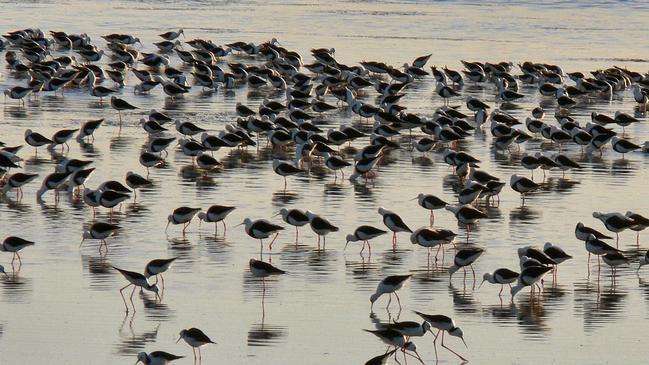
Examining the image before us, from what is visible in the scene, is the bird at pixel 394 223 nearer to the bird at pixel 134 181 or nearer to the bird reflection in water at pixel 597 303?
the bird reflection in water at pixel 597 303

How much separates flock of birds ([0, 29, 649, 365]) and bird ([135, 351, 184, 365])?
14 millimetres

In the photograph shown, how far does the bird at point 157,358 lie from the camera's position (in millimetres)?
14328

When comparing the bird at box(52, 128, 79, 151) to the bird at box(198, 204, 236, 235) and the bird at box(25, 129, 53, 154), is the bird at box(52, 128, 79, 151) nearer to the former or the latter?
the bird at box(25, 129, 53, 154)

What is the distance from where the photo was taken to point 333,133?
29.8 metres

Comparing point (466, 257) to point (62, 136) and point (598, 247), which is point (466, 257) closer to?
point (598, 247)

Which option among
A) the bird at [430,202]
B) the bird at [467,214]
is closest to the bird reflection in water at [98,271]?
the bird at [430,202]

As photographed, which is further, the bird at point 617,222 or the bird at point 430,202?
the bird at point 430,202

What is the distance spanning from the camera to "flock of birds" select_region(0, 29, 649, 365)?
18922mm

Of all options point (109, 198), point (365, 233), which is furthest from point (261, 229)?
point (109, 198)

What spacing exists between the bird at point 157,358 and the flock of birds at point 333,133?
0.01m

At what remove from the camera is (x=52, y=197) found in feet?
80.2

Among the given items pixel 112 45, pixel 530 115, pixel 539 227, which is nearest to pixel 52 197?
pixel 539 227

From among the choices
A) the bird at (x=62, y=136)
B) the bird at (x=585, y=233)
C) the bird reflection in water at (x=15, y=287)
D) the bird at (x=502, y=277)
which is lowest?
the bird reflection in water at (x=15, y=287)

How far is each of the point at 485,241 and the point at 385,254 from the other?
189cm
